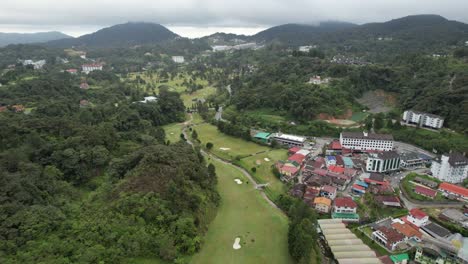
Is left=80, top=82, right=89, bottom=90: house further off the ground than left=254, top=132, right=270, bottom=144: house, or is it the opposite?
left=80, top=82, right=89, bottom=90: house

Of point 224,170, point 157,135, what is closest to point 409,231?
point 224,170

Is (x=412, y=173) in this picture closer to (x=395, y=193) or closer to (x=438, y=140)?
(x=395, y=193)

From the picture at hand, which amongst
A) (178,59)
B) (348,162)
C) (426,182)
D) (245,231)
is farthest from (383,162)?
(178,59)

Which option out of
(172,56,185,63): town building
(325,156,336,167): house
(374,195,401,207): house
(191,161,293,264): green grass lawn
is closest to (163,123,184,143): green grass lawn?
(191,161,293,264): green grass lawn

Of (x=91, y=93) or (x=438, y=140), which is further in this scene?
(x=91, y=93)

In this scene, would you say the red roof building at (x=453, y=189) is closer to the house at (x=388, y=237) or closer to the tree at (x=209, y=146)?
the house at (x=388, y=237)

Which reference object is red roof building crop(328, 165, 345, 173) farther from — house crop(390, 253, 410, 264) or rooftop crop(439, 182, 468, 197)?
house crop(390, 253, 410, 264)
